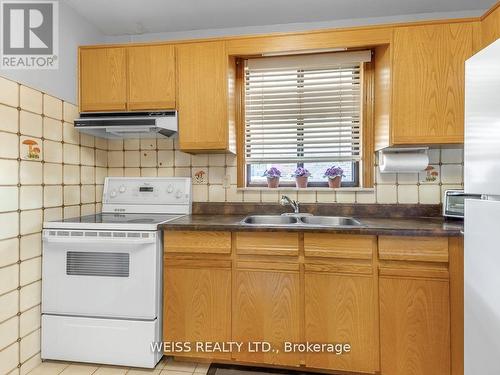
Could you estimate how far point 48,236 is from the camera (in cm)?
176

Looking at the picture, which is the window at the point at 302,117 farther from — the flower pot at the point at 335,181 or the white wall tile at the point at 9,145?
the white wall tile at the point at 9,145

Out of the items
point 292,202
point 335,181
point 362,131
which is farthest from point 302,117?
point 292,202

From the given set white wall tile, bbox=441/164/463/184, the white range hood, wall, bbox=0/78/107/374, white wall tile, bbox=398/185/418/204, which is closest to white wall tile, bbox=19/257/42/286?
wall, bbox=0/78/107/374

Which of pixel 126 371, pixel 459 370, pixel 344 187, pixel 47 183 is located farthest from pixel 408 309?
pixel 47 183

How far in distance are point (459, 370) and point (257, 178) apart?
5.70 ft

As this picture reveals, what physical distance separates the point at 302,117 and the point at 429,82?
2.88 feet

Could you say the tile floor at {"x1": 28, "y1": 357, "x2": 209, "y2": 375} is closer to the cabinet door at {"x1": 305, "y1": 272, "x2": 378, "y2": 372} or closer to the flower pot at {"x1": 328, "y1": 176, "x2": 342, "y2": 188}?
the cabinet door at {"x1": 305, "y1": 272, "x2": 378, "y2": 372}

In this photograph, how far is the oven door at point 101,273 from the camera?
5.63 feet

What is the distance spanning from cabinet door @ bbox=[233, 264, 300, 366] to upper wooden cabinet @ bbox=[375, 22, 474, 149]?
3.77 feet

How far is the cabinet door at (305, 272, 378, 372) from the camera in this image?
1596 millimetres

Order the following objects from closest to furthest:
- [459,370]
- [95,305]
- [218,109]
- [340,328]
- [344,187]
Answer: [459,370] → [340,328] → [95,305] → [218,109] → [344,187]

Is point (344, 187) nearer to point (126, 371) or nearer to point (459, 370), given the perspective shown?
point (459, 370)

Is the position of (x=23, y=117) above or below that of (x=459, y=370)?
above

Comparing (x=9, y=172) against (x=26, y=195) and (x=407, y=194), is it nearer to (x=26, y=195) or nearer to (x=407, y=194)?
(x=26, y=195)
